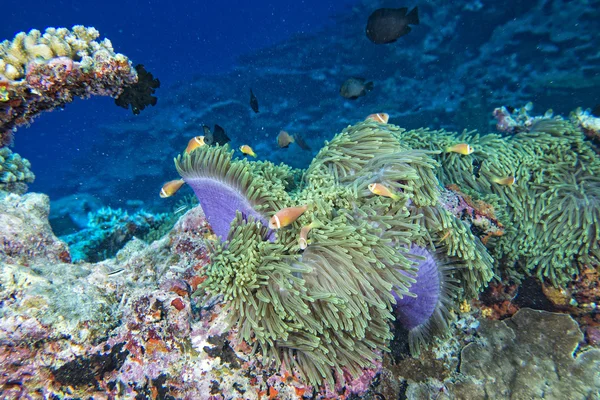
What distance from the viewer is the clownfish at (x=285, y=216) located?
2432 mm

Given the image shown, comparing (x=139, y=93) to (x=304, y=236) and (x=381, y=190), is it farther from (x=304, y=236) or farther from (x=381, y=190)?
(x=381, y=190)

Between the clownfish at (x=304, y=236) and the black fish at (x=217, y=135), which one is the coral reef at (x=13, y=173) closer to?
the black fish at (x=217, y=135)

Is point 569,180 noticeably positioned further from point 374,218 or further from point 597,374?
point 374,218

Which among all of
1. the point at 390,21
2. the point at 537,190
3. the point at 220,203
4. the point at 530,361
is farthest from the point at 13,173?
the point at 537,190

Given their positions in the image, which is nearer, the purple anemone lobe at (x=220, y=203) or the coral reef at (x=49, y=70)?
the coral reef at (x=49, y=70)

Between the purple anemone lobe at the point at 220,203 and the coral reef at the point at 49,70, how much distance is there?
1145mm

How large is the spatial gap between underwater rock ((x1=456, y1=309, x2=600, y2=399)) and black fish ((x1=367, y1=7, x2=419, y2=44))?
4.89m

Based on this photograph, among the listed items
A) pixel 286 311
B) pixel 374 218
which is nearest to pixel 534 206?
pixel 374 218

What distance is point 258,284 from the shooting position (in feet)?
7.53

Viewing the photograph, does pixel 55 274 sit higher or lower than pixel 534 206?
lower

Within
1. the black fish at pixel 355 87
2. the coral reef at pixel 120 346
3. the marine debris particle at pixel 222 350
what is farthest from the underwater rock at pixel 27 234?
the black fish at pixel 355 87

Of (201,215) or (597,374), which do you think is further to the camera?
(201,215)

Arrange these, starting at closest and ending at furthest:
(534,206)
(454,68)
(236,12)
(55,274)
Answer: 1. (55,274)
2. (534,206)
3. (454,68)
4. (236,12)

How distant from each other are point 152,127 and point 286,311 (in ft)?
72.7
